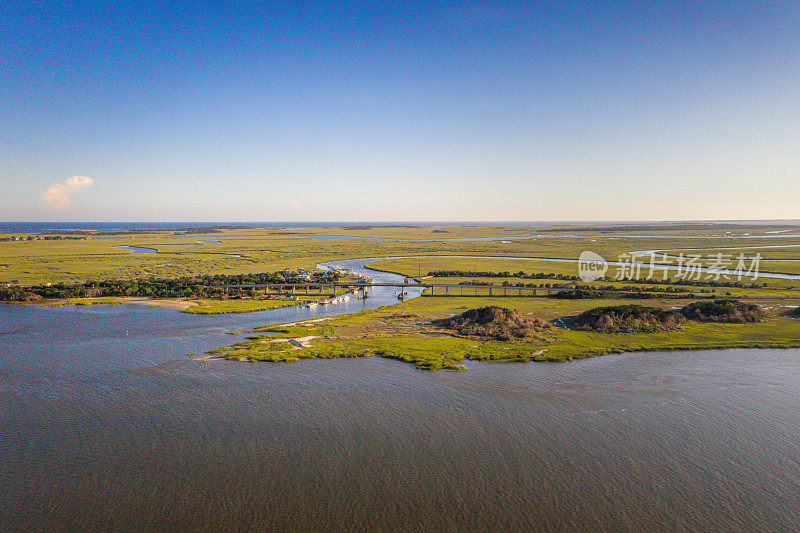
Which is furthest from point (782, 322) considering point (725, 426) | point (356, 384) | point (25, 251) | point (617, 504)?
point (25, 251)

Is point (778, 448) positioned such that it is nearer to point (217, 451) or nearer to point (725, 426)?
point (725, 426)

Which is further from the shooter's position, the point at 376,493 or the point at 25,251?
the point at 25,251

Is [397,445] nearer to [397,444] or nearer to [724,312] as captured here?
[397,444]

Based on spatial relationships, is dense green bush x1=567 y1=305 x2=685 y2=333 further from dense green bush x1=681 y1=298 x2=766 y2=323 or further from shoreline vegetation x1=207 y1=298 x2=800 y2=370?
dense green bush x1=681 y1=298 x2=766 y2=323

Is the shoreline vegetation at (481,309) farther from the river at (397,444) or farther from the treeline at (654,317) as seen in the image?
the river at (397,444)

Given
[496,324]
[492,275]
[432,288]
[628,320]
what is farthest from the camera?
[492,275]

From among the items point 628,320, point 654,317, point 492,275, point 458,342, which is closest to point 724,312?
point 654,317

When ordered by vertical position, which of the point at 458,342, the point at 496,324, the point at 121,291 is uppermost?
the point at 496,324
